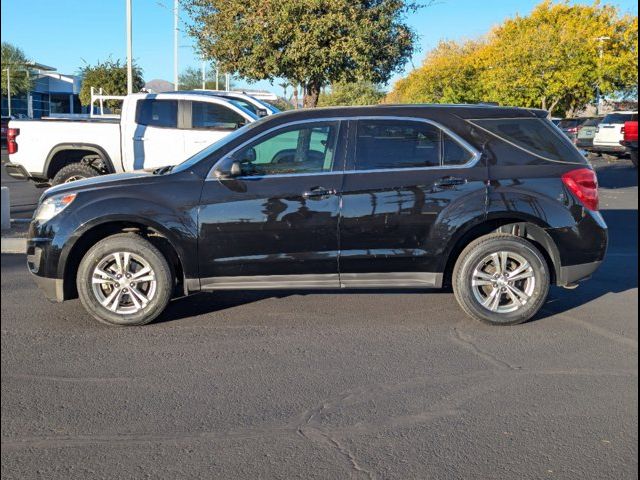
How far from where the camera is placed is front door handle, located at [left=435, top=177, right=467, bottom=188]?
5648 millimetres

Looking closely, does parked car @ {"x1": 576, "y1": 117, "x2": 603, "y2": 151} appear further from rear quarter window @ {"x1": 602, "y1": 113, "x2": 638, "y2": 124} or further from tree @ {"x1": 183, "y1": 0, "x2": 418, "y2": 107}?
tree @ {"x1": 183, "y1": 0, "x2": 418, "y2": 107}

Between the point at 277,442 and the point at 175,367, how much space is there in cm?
138

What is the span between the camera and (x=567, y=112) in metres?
45.3

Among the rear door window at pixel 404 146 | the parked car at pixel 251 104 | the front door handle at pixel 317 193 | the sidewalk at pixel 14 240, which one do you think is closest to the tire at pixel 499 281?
the rear door window at pixel 404 146

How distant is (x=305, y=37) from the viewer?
607 inches

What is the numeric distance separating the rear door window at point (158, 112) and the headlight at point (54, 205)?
5.78 metres

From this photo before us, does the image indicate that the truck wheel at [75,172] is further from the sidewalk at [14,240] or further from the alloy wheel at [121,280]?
the alloy wheel at [121,280]

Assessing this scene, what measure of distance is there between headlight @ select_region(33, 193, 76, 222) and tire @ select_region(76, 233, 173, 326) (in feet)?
1.39

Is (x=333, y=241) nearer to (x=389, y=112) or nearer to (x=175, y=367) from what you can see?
(x=389, y=112)

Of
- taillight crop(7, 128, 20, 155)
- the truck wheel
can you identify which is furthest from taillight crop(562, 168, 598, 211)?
taillight crop(7, 128, 20, 155)

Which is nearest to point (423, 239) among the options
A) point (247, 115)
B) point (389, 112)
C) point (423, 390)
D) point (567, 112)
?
point (389, 112)

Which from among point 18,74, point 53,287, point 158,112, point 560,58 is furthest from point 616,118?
point 18,74

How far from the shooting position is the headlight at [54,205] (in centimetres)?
562

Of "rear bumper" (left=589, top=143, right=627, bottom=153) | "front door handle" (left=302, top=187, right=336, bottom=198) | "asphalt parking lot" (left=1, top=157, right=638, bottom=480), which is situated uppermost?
"rear bumper" (left=589, top=143, right=627, bottom=153)
